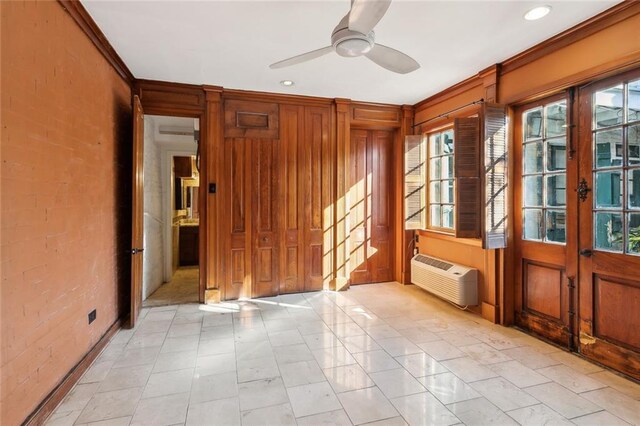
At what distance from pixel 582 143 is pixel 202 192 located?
4.10 metres

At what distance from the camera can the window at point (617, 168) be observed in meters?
2.47

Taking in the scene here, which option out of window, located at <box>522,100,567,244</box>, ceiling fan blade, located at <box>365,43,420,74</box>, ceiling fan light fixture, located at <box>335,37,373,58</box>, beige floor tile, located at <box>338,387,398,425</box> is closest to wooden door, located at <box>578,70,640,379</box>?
window, located at <box>522,100,567,244</box>

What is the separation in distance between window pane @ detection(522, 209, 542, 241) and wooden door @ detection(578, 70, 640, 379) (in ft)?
1.47

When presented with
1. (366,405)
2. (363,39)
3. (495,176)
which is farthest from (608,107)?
(366,405)

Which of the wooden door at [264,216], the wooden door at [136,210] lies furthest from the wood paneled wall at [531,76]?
the wooden door at [136,210]

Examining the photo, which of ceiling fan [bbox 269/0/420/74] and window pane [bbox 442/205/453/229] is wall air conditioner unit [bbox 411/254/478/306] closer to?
window pane [bbox 442/205/453/229]

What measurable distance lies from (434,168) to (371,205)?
1.10 meters

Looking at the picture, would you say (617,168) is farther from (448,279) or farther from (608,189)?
(448,279)

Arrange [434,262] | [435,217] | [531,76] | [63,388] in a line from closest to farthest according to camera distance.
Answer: [63,388], [531,76], [434,262], [435,217]

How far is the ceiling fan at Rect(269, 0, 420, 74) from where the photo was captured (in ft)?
5.58

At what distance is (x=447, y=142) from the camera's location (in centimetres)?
462

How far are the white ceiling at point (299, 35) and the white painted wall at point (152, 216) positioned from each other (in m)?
1.25

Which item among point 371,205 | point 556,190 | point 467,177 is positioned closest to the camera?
point 556,190

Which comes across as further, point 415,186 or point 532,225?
point 415,186
